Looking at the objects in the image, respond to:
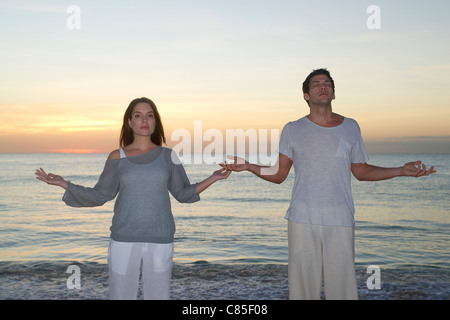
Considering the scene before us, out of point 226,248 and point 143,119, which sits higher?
point 143,119

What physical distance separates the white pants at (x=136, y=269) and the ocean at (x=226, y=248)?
3927 millimetres

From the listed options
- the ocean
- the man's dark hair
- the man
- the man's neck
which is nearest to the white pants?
the man

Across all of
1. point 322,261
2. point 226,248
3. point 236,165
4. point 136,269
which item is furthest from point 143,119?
point 226,248

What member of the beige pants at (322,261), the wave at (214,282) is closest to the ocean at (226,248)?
the wave at (214,282)

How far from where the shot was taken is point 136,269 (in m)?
3.57

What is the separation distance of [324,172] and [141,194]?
156 cm

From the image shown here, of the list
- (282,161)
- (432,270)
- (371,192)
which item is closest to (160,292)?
(282,161)

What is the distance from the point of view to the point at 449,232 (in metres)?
16.0

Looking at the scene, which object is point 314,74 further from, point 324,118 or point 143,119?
point 143,119

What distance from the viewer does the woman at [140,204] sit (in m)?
3.57

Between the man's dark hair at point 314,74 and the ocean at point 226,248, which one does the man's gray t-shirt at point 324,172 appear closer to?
the man's dark hair at point 314,74

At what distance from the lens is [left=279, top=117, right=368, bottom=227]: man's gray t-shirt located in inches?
145

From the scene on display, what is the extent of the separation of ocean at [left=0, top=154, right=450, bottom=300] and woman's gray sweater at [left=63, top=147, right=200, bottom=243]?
405 cm
